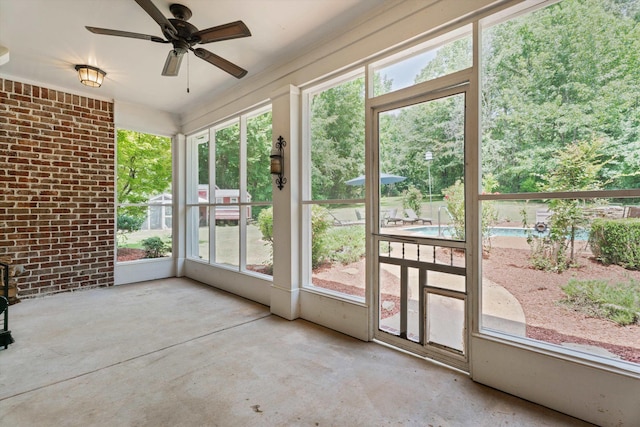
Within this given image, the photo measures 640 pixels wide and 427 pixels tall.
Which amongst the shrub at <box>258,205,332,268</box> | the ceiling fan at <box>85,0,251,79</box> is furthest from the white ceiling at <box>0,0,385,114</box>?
the shrub at <box>258,205,332,268</box>

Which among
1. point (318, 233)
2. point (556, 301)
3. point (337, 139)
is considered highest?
point (337, 139)

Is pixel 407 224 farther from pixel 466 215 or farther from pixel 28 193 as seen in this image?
pixel 28 193

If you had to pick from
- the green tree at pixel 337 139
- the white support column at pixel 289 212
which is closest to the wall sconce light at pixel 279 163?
the white support column at pixel 289 212

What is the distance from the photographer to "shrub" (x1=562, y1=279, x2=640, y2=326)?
72.0 inches

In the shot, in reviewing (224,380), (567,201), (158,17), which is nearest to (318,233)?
(224,380)

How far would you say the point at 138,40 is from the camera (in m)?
3.17

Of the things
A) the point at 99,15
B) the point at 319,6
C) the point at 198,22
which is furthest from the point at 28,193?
the point at 319,6

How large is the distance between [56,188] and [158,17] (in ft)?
12.9

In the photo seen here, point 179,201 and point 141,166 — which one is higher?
point 141,166

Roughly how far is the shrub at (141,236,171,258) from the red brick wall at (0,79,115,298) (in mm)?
561

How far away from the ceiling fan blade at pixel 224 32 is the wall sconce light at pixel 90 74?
2.31 metres

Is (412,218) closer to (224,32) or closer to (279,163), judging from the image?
(279,163)

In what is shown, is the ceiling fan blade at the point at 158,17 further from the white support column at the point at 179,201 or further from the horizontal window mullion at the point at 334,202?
the white support column at the point at 179,201

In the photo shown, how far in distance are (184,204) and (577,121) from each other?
590 cm
